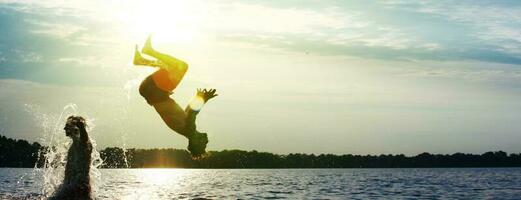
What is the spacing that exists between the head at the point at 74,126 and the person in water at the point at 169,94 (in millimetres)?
4048

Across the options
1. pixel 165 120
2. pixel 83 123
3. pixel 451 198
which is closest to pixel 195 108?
pixel 165 120

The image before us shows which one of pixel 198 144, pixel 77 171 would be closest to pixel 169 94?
pixel 198 144

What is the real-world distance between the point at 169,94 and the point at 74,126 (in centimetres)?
443

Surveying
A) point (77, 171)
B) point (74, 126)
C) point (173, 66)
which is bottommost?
point (77, 171)

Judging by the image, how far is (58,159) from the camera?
58.9 ft

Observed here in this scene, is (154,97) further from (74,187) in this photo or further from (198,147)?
(74,187)

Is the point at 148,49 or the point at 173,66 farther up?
the point at 148,49

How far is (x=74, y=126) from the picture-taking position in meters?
15.0

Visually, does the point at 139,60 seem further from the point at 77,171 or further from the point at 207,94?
the point at 77,171

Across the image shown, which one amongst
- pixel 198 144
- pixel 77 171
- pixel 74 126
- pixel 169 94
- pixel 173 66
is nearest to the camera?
pixel 173 66

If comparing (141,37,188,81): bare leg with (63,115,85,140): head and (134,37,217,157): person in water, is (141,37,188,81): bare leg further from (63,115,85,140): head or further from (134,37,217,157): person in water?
(63,115,85,140): head

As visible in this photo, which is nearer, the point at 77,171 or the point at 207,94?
the point at 207,94

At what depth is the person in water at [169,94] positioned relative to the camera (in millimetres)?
11195

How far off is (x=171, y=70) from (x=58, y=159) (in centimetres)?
823
